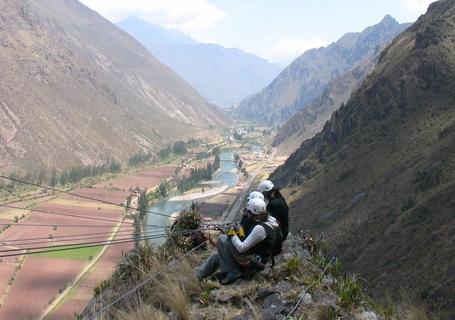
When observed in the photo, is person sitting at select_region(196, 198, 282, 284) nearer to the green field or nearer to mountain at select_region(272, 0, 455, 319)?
mountain at select_region(272, 0, 455, 319)

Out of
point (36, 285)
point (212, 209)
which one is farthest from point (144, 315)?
point (212, 209)

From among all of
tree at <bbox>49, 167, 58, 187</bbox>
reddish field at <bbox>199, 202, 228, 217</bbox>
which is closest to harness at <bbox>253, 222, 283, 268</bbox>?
reddish field at <bbox>199, 202, 228, 217</bbox>

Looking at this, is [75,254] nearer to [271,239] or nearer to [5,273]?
[5,273]

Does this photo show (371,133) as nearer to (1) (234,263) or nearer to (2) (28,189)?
(1) (234,263)

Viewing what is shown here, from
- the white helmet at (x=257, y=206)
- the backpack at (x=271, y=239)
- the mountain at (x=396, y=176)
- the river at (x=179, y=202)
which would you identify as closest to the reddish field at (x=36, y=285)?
the river at (x=179, y=202)

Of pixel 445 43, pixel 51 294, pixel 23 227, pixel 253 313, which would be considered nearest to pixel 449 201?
pixel 253 313
